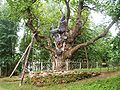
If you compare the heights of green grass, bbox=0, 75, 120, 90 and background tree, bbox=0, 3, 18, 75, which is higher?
background tree, bbox=0, 3, 18, 75

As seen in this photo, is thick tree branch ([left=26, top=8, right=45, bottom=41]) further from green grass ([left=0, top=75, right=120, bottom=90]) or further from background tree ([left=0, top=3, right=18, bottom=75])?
background tree ([left=0, top=3, right=18, bottom=75])

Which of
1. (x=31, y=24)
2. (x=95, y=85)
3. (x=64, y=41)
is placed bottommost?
(x=95, y=85)

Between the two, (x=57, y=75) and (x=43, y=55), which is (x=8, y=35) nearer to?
(x=43, y=55)

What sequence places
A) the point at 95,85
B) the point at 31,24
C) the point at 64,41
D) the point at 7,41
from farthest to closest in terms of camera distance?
1. the point at 7,41
2. the point at 31,24
3. the point at 64,41
4. the point at 95,85

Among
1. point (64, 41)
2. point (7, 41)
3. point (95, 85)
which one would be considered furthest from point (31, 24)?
point (7, 41)

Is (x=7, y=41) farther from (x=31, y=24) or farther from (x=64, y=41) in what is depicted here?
(x=64, y=41)

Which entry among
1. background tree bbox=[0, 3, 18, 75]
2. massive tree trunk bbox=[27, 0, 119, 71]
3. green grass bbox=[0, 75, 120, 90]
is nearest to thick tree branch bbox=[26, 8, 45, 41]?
massive tree trunk bbox=[27, 0, 119, 71]

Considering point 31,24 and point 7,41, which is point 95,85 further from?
point 7,41

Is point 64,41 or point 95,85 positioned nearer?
point 95,85

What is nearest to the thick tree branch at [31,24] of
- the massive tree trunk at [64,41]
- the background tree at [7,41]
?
the massive tree trunk at [64,41]

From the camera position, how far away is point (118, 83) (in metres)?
14.8

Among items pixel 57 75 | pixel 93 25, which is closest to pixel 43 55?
pixel 93 25

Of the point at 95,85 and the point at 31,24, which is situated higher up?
the point at 31,24

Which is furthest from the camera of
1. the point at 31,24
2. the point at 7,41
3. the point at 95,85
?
the point at 7,41
